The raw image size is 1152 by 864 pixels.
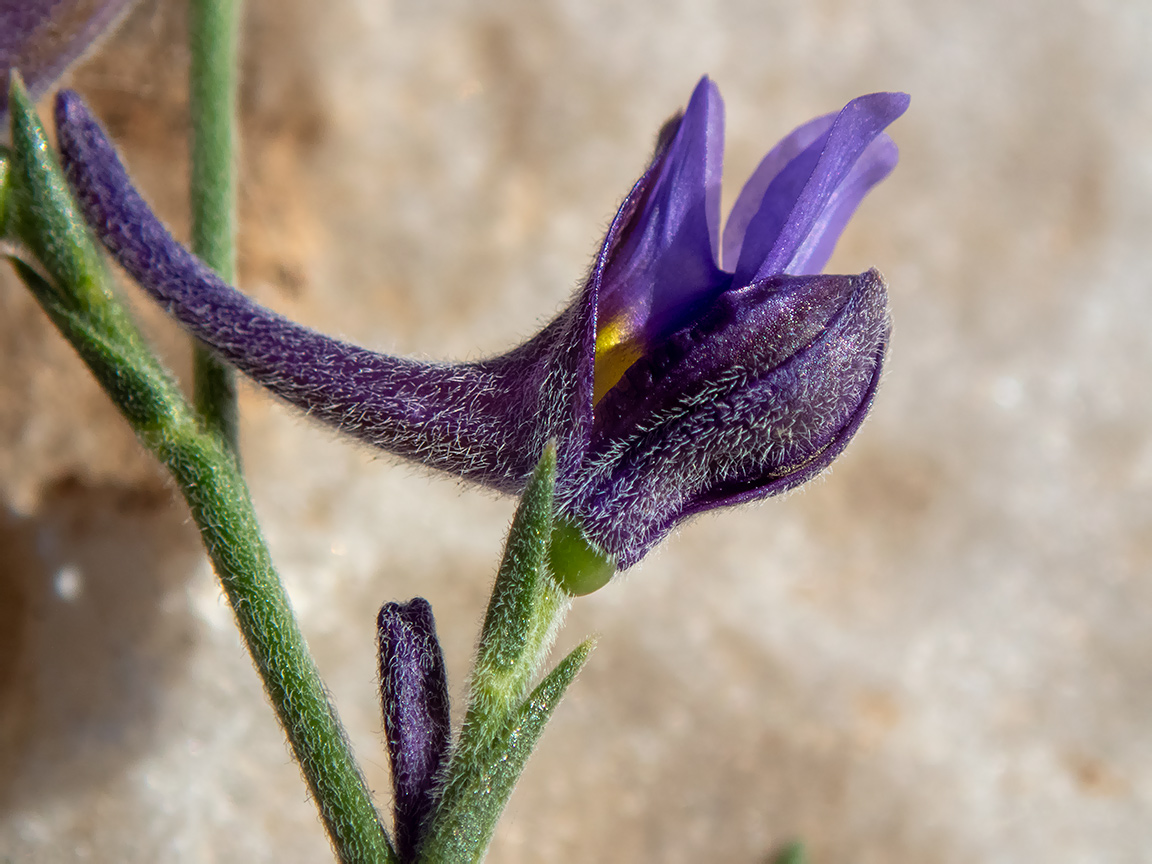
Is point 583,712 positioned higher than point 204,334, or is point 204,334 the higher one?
point 204,334

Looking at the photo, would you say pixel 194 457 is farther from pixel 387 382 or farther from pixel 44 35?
pixel 44 35

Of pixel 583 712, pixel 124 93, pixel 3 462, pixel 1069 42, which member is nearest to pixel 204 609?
pixel 3 462

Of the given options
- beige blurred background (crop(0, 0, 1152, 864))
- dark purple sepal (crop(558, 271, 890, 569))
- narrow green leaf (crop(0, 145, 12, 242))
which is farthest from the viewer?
beige blurred background (crop(0, 0, 1152, 864))

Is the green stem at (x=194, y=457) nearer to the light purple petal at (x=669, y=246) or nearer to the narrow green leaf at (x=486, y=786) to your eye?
the narrow green leaf at (x=486, y=786)

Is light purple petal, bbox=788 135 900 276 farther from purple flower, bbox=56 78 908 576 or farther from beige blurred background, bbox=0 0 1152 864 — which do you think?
beige blurred background, bbox=0 0 1152 864

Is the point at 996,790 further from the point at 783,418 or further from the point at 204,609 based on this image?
the point at 204,609

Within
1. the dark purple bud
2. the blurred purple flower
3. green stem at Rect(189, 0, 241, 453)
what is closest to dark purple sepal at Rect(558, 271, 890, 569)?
the dark purple bud
